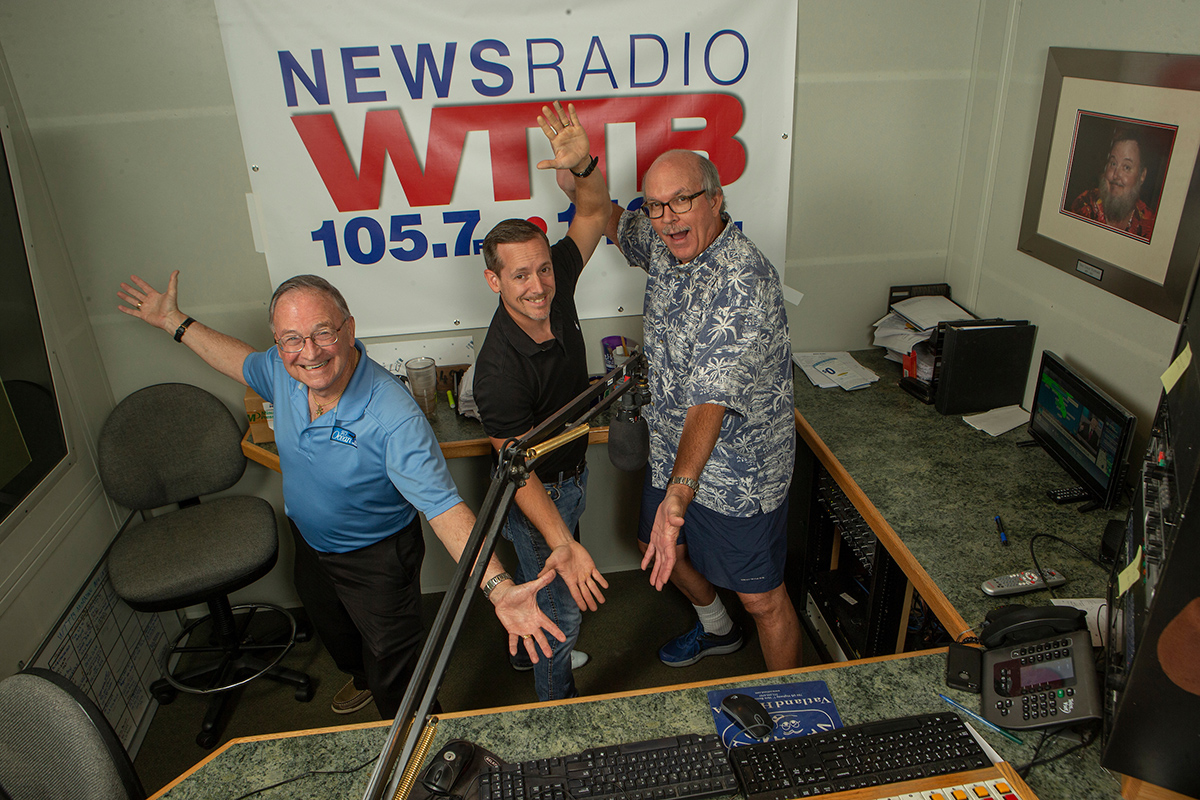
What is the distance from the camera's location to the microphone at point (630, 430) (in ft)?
4.25

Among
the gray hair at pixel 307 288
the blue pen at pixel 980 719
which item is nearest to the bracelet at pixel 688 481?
the blue pen at pixel 980 719

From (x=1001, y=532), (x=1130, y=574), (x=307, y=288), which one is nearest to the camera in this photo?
(x=1130, y=574)

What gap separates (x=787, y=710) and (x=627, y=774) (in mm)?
342

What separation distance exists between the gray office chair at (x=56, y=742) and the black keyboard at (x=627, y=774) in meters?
0.69

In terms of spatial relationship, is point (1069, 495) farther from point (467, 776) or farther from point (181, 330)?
point (181, 330)

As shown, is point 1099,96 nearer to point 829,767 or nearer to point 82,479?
point 829,767

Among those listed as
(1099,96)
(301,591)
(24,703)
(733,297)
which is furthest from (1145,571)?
(301,591)

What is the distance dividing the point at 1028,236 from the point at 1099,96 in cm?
47

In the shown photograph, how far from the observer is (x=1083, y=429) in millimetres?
2016

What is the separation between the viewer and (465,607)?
880mm

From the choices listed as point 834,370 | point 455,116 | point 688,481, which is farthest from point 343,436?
point 834,370

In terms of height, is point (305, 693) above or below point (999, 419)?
below

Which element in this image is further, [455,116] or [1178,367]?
[455,116]

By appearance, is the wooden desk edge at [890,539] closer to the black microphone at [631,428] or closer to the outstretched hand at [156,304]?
the black microphone at [631,428]
